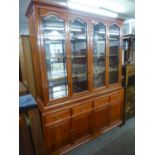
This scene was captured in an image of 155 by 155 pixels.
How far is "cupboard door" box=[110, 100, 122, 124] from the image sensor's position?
2557 millimetres

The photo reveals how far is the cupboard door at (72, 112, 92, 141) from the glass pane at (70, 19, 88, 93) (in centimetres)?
42

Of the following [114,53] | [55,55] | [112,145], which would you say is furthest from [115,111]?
[55,55]

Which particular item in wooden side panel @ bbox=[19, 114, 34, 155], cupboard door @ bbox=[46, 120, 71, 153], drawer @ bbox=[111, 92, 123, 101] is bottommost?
cupboard door @ bbox=[46, 120, 71, 153]

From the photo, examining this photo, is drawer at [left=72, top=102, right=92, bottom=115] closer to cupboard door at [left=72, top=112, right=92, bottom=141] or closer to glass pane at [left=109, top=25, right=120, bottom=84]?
cupboard door at [left=72, top=112, right=92, bottom=141]

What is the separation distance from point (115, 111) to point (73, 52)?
1.43m

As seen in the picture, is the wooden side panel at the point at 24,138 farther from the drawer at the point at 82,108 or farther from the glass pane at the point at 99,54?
the glass pane at the point at 99,54

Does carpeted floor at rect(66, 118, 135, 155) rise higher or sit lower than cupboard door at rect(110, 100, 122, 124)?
lower

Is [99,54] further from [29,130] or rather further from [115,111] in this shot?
[29,130]

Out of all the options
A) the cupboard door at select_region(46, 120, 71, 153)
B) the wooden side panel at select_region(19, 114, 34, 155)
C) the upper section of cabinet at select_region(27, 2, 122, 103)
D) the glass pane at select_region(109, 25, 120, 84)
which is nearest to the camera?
the wooden side panel at select_region(19, 114, 34, 155)

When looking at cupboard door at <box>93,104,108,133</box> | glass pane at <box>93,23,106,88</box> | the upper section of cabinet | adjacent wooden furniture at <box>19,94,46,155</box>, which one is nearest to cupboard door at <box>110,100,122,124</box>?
cupboard door at <box>93,104,108,133</box>

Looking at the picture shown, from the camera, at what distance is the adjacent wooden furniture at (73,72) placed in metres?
1.75
